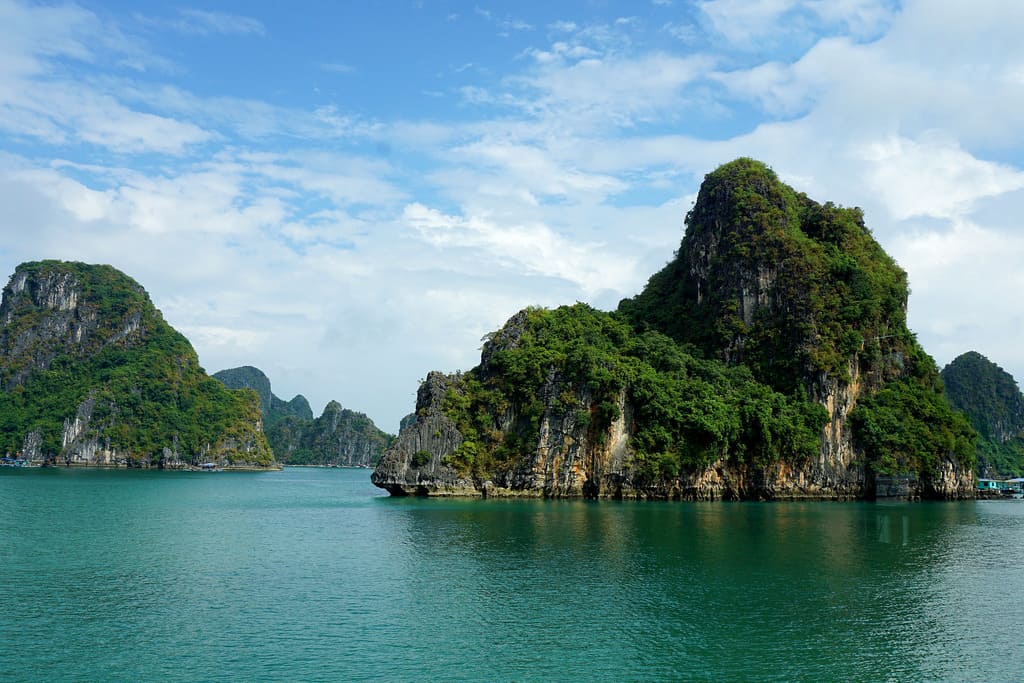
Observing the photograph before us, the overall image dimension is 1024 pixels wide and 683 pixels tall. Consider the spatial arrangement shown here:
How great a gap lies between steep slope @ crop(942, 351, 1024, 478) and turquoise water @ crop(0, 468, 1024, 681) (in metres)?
95.0

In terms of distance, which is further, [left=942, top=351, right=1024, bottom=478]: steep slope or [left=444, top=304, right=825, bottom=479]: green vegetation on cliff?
[left=942, top=351, right=1024, bottom=478]: steep slope

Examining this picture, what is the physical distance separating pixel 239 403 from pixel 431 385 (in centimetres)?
8667

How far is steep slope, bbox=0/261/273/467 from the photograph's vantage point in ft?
419

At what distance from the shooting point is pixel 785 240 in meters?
79.6

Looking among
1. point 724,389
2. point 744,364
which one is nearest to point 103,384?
point 744,364

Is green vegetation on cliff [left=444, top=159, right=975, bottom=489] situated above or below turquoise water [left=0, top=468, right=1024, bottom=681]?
above

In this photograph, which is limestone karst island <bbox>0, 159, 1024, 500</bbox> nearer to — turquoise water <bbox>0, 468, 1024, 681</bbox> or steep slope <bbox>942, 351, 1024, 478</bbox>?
turquoise water <bbox>0, 468, 1024, 681</bbox>

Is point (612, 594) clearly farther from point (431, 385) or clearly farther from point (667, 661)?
point (431, 385)

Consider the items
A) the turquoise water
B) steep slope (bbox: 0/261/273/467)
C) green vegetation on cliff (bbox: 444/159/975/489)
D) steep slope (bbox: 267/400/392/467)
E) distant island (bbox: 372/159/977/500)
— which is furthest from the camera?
steep slope (bbox: 267/400/392/467)

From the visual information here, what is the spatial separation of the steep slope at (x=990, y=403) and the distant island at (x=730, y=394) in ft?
192

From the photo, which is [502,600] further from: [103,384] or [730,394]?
[103,384]

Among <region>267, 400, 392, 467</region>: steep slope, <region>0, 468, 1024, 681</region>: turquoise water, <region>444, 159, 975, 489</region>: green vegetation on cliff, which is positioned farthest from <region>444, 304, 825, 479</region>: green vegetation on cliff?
<region>267, 400, 392, 467</region>: steep slope

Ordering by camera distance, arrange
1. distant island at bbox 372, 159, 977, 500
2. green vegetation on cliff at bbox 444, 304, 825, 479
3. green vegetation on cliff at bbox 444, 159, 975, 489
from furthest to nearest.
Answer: green vegetation on cliff at bbox 444, 159, 975, 489 < distant island at bbox 372, 159, 977, 500 < green vegetation on cliff at bbox 444, 304, 825, 479

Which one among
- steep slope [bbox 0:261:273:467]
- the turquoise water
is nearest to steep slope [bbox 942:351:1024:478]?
the turquoise water
